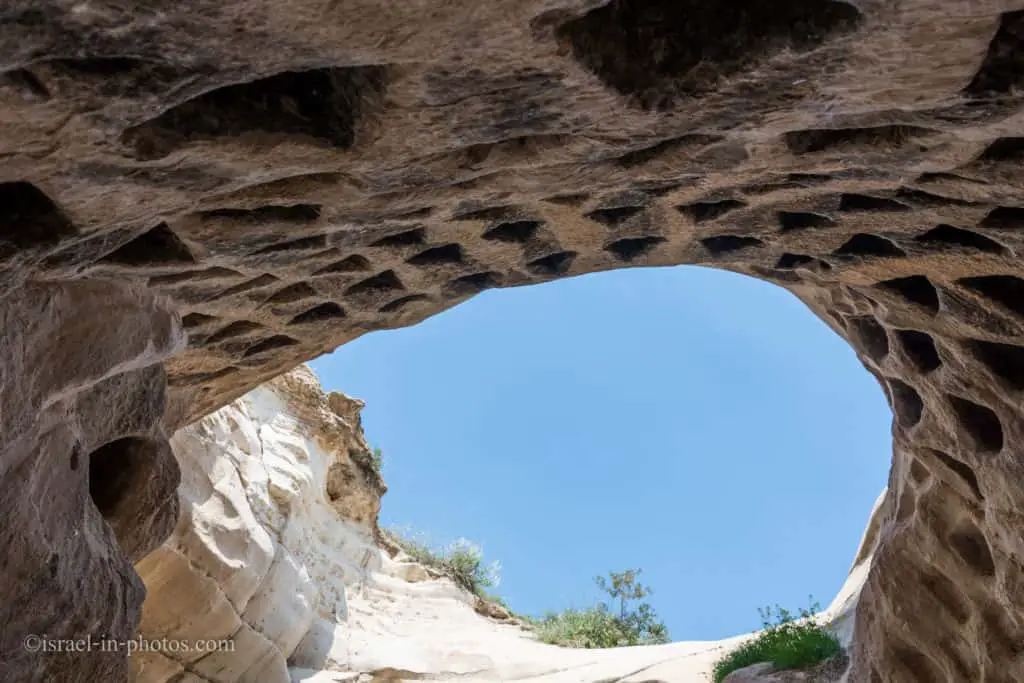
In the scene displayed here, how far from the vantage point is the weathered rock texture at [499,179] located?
2.55 m

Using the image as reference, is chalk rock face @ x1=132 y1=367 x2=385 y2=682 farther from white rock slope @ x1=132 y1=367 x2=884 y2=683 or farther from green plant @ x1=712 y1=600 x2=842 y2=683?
green plant @ x1=712 y1=600 x2=842 y2=683

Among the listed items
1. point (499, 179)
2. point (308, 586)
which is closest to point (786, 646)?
point (308, 586)

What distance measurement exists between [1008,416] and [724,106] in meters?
3.30

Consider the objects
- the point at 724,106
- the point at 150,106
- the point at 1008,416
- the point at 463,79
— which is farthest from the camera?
the point at 1008,416

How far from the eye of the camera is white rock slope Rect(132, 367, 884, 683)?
954cm

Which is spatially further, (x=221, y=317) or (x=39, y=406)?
(x=221, y=317)

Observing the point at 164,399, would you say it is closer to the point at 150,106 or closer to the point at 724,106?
the point at 150,106

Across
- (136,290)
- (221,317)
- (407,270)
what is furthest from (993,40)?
(221,317)

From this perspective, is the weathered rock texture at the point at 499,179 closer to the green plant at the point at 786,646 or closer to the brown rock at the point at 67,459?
the brown rock at the point at 67,459

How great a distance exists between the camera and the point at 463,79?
2875mm

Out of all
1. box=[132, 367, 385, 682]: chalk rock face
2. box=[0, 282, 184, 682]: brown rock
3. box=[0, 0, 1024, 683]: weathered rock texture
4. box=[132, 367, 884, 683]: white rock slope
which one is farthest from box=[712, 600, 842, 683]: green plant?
box=[0, 282, 184, 682]: brown rock

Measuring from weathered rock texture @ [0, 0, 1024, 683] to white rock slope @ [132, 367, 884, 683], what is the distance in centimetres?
375

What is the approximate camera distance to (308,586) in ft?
40.0

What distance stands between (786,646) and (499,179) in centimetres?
874
